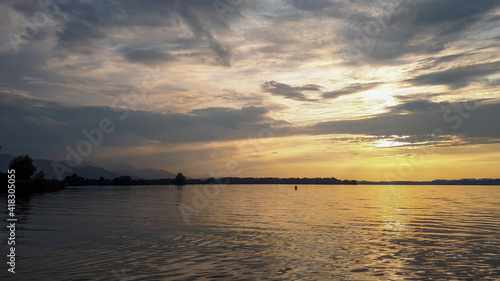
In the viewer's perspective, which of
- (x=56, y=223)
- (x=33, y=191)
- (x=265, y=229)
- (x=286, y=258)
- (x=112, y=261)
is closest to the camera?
(x=112, y=261)

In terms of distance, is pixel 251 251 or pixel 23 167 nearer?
pixel 251 251

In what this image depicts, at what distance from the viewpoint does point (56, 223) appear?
141ft

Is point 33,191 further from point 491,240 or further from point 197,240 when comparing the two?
point 491,240

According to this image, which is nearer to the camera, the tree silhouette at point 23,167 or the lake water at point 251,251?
the lake water at point 251,251

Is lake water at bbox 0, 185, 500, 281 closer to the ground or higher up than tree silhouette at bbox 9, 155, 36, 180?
closer to the ground

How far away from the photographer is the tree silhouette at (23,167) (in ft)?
496

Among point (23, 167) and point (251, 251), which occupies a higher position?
point (23, 167)

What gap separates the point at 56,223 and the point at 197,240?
22.0 meters

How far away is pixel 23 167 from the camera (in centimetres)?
15250

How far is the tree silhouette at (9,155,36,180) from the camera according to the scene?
151125 millimetres

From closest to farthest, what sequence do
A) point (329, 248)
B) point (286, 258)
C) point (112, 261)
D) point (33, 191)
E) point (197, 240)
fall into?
point (112, 261), point (286, 258), point (329, 248), point (197, 240), point (33, 191)

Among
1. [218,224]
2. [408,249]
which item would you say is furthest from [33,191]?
[408,249]

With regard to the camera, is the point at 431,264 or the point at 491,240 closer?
the point at 431,264

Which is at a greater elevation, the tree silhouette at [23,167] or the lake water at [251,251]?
the tree silhouette at [23,167]
